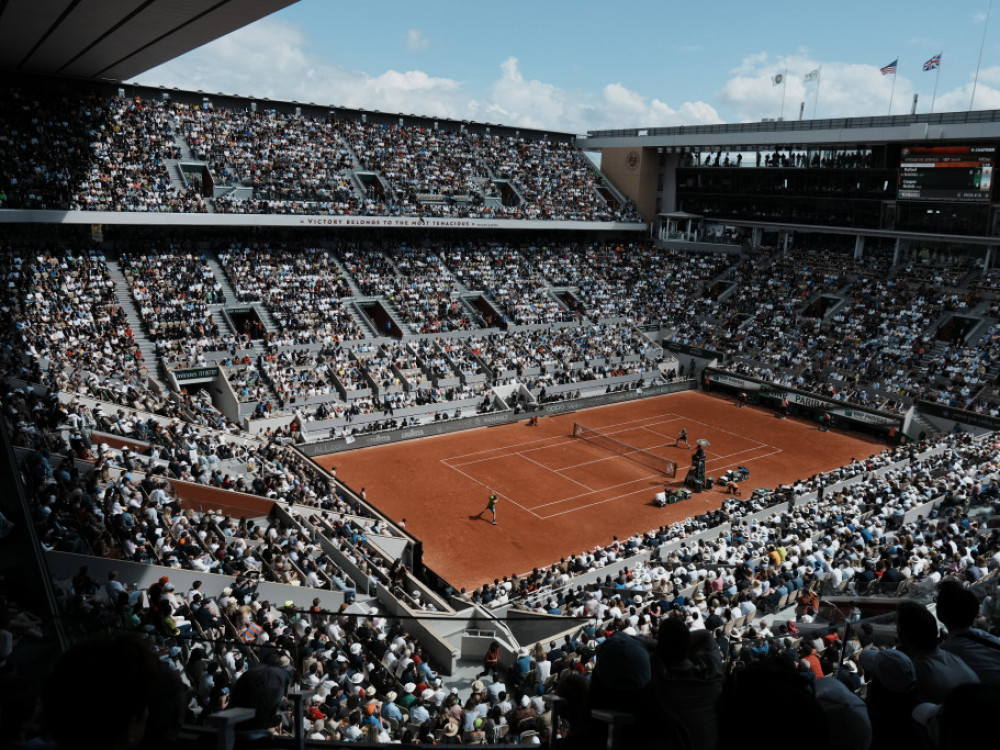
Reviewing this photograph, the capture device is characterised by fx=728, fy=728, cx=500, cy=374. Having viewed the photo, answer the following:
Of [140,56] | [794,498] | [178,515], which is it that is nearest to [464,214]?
[140,56]

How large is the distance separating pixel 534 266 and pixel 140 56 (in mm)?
31937

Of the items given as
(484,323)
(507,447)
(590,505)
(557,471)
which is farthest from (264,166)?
(590,505)

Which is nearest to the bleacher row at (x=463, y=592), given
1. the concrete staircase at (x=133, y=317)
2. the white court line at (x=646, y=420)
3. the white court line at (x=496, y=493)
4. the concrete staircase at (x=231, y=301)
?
the white court line at (x=496, y=493)

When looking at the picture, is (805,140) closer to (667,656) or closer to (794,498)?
(794,498)

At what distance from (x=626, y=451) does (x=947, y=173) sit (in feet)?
94.2

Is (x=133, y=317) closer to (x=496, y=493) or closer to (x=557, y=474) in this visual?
(x=496, y=493)

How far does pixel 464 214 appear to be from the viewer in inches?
2052

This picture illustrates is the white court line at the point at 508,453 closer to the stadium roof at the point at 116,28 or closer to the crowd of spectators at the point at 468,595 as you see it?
the crowd of spectators at the point at 468,595

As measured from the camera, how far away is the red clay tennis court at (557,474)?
85.6 feet

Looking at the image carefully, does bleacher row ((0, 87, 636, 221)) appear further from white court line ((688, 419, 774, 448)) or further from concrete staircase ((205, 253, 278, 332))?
white court line ((688, 419, 774, 448))

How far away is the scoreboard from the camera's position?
44.0 m

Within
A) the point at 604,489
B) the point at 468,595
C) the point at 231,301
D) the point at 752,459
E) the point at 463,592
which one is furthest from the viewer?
the point at 231,301

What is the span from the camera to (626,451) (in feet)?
119

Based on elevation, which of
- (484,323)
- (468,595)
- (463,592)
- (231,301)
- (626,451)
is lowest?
(626,451)
